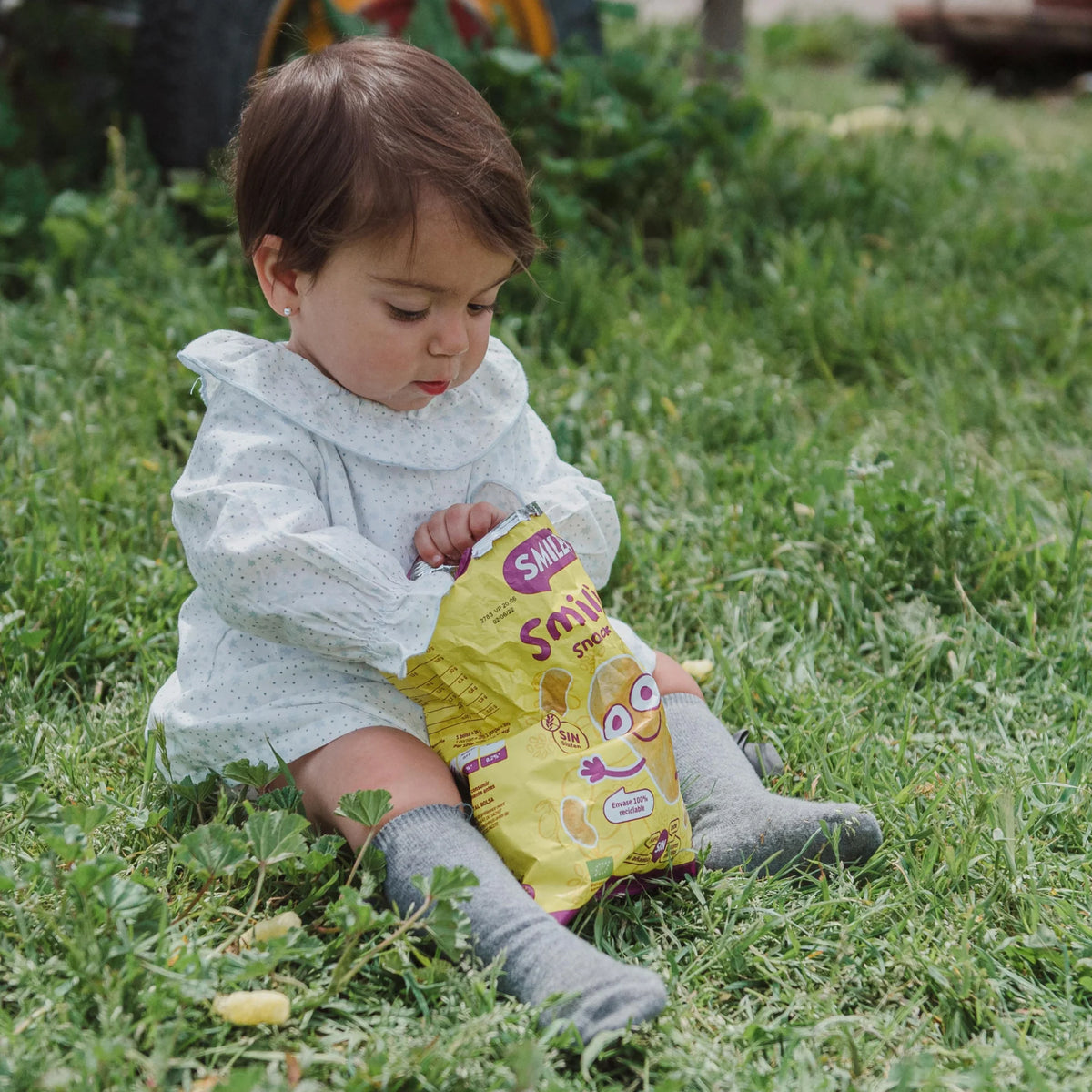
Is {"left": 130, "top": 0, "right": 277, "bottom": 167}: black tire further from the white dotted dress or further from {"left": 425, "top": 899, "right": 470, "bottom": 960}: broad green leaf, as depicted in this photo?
{"left": 425, "top": 899, "right": 470, "bottom": 960}: broad green leaf

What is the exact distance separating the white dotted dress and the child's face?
72 mm

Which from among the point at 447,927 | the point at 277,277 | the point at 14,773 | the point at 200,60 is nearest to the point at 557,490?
the point at 277,277

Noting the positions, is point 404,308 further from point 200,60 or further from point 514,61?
point 200,60

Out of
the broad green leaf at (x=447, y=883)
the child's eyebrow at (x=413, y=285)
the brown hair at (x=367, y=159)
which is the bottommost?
the broad green leaf at (x=447, y=883)

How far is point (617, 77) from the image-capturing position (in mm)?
3738

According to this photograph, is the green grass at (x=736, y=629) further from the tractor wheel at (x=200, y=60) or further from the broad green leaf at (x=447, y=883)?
the tractor wheel at (x=200, y=60)

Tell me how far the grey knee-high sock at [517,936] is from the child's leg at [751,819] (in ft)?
1.05

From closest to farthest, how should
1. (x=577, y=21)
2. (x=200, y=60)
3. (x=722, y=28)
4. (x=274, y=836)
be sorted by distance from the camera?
1. (x=274, y=836)
2. (x=200, y=60)
3. (x=577, y=21)
4. (x=722, y=28)

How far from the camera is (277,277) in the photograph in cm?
176

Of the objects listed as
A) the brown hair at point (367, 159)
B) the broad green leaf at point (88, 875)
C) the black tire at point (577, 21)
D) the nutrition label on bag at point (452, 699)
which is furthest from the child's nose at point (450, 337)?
the black tire at point (577, 21)

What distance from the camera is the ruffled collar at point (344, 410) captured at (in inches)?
69.9

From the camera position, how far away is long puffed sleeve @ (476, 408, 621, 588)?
75.8 inches

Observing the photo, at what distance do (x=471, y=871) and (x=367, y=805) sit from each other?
0.49 ft

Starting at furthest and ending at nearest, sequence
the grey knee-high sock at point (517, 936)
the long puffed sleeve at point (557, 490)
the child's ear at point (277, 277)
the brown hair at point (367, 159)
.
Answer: the long puffed sleeve at point (557, 490) → the child's ear at point (277, 277) → the brown hair at point (367, 159) → the grey knee-high sock at point (517, 936)
